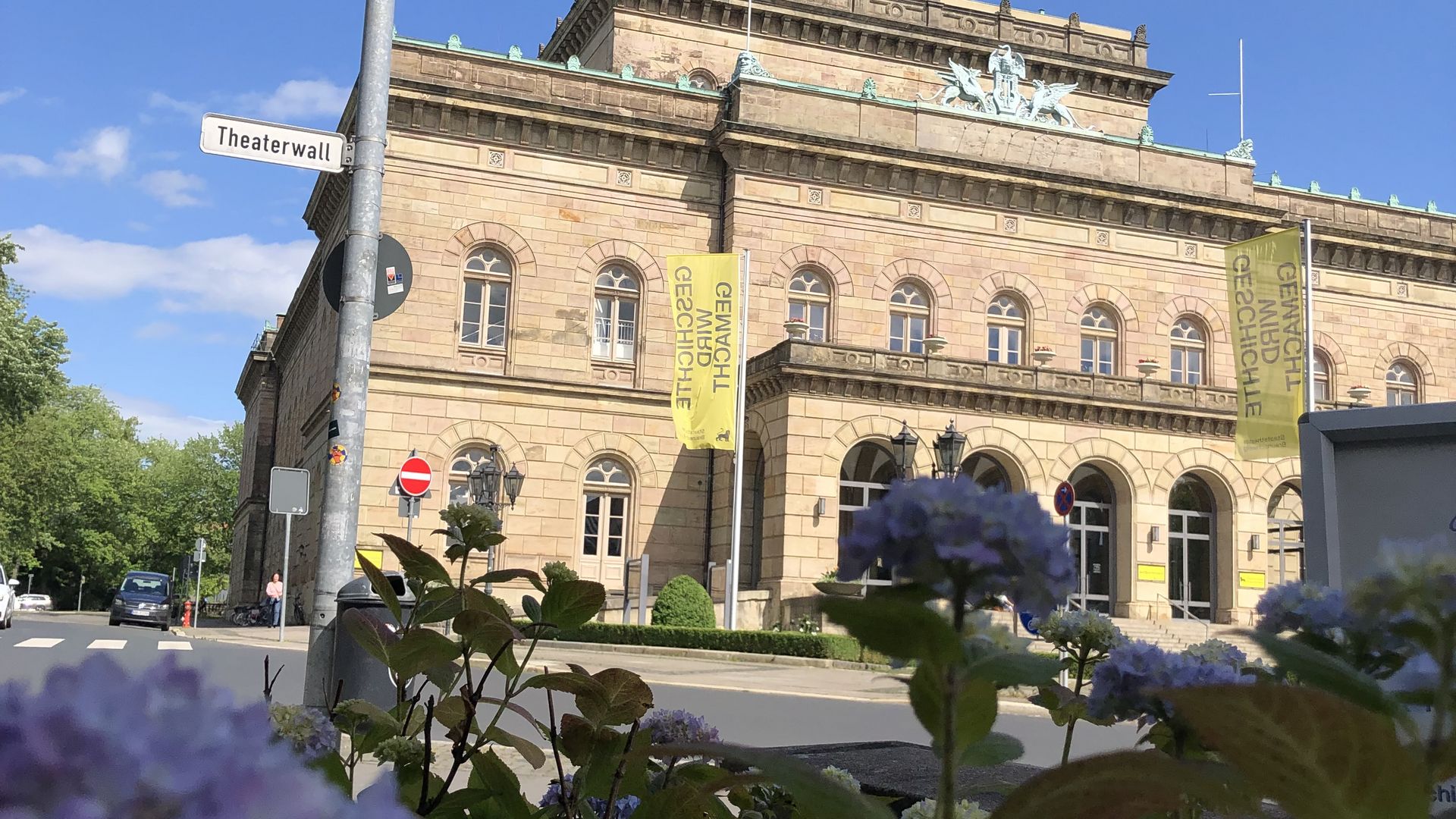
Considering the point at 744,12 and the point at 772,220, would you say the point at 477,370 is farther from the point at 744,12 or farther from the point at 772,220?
the point at 744,12

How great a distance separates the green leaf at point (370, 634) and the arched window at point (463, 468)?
95.9ft

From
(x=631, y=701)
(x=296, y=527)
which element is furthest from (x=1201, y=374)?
(x=631, y=701)

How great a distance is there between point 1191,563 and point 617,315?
16556 mm

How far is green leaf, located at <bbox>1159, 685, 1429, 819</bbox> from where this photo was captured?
2.73ft

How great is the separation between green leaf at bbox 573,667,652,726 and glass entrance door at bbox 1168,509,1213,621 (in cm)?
3323

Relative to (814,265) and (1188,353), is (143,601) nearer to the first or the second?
(814,265)

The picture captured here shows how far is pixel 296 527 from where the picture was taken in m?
44.4

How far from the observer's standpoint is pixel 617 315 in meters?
33.3

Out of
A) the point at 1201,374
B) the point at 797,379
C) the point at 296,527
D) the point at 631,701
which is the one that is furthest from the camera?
the point at 296,527

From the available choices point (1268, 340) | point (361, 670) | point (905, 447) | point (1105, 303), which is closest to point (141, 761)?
point (361, 670)

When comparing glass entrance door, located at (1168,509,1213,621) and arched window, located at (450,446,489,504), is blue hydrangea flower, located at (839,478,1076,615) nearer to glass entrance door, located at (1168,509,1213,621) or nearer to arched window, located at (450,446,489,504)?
arched window, located at (450,446,489,504)

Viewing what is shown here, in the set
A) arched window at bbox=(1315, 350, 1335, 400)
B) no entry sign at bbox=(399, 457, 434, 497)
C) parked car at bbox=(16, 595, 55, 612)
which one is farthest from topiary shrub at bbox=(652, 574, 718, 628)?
parked car at bbox=(16, 595, 55, 612)

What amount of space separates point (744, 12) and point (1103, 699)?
40083 millimetres

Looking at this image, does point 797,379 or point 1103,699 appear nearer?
point 1103,699
